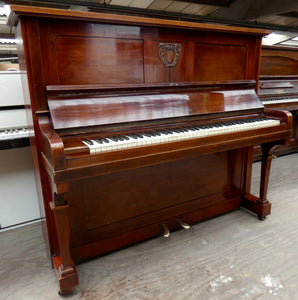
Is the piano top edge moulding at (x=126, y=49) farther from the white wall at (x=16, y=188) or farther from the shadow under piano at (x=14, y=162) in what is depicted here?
the white wall at (x=16, y=188)

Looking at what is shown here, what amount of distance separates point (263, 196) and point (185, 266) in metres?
0.96

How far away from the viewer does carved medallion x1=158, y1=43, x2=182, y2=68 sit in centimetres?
168

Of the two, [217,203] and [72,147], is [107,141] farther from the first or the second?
[217,203]

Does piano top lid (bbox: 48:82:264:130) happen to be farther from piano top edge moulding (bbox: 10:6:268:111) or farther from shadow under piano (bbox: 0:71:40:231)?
shadow under piano (bbox: 0:71:40:231)

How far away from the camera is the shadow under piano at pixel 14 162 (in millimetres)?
1767

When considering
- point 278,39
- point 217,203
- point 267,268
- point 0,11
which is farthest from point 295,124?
point 278,39

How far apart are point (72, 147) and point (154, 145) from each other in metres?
0.43

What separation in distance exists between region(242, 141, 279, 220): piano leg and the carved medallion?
98cm

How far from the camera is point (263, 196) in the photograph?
7.11 ft

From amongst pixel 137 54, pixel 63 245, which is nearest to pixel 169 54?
pixel 137 54

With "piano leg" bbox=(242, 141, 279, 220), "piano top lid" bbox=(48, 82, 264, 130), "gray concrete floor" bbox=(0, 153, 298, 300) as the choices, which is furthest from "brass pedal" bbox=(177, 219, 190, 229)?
"piano top lid" bbox=(48, 82, 264, 130)

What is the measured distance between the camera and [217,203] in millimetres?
2213

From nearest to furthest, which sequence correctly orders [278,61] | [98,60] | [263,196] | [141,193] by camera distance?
1. [98,60]
2. [141,193]
3. [263,196]
4. [278,61]

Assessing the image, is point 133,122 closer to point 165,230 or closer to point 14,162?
point 165,230
